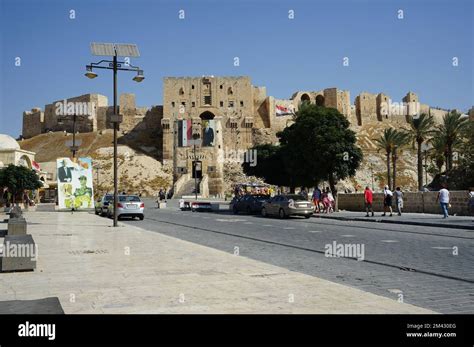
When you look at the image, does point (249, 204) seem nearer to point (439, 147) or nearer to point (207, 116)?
point (439, 147)

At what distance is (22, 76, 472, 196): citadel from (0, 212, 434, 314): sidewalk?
57.9m

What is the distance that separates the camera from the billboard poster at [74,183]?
26.0m

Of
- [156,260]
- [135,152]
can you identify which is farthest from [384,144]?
[135,152]

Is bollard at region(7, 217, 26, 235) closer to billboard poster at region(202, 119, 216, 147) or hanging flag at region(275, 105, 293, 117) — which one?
billboard poster at region(202, 119, 216, 147)

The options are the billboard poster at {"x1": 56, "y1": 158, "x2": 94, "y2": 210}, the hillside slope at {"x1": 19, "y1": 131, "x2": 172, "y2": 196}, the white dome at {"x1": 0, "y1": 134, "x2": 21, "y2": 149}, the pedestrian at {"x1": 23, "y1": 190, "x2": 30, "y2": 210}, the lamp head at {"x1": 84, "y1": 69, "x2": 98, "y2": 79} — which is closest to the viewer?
the lamp head at {"x1": 84, "y1": 69, "x2": 98, "y2": 79}

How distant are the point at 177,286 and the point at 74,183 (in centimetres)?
2123

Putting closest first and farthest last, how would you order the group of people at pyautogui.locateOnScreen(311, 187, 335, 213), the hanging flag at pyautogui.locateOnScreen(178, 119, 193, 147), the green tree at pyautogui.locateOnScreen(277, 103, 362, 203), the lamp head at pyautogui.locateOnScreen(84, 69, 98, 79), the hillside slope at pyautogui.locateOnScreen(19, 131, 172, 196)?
the lamp head at pyautogui.locateOnScreen(84, 69, 98, 79), the group of people at pyautogui.locateOnScreen(311, 187, 335, 213), the green tree at pyautogui.locateOnScreen(277, 103, 362, 203), the hillside slope at pyautogui.locateOnScreen(19, 131, 172, 196), the hanging flag at pyautogui.locateOnScreen(178, 119, 193, 147)

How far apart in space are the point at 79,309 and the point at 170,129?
85.5 m

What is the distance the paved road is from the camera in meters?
6.55

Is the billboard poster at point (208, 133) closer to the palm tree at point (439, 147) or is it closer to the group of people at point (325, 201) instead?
the palm tree at point (439, 147)

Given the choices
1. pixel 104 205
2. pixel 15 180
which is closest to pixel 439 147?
pixel 104 205

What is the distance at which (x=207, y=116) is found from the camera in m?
91.9

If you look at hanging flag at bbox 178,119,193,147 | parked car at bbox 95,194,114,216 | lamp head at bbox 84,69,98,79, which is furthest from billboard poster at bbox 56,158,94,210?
hanging flag at bbox 178,119,193,147
